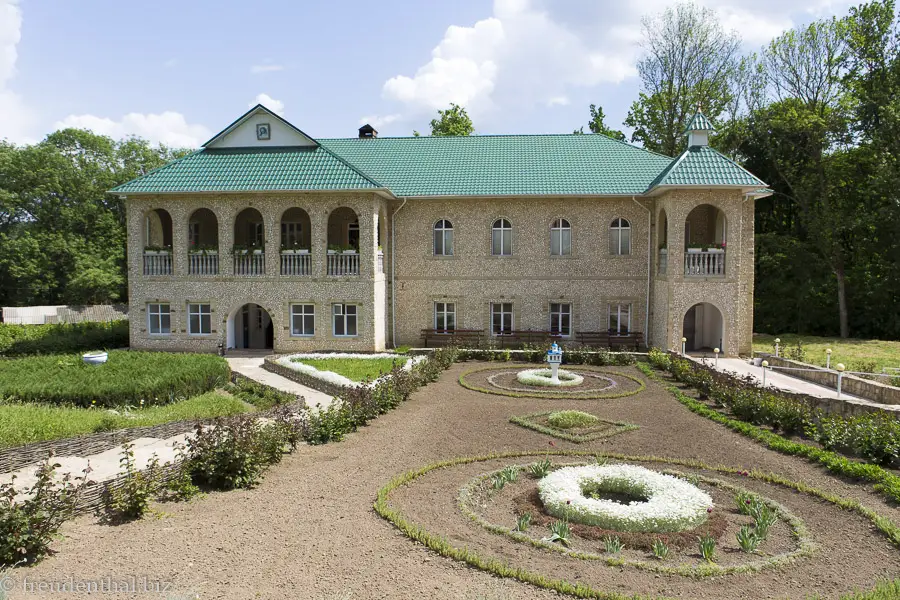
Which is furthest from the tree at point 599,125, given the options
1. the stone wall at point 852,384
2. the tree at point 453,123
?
the stone wall at point 852,384

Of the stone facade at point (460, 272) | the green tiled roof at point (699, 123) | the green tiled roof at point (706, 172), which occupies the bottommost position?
the stone facade at point (460, 272)

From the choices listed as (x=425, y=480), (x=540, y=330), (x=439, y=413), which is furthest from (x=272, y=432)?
(x=540, y=330)

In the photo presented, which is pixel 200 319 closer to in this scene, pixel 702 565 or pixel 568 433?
pixel 568 433

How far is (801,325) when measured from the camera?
116 feet

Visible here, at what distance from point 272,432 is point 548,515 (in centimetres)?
478

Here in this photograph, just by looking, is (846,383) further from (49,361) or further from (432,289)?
(49,361)

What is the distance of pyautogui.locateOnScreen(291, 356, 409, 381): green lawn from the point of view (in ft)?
60.9

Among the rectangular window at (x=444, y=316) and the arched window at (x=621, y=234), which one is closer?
the arched window at (x=621, y=234)

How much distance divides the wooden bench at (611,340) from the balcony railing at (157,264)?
15.9 m

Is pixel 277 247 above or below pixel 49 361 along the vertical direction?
above

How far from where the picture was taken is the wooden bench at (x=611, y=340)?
2389 centimetres

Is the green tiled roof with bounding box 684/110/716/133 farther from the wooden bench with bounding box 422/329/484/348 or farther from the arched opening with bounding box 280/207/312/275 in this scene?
the arched opening with bounding box 280/207/312/275

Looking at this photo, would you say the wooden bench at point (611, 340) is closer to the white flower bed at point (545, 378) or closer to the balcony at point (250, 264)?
the white flower bed at point (545, 378)

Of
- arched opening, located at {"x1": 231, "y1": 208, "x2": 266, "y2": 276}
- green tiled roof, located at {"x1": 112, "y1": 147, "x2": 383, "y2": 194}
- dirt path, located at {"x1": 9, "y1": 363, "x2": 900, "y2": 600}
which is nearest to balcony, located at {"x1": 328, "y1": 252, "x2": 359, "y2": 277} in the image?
green tiled roof, located at {"x1": 112, "y1": 147, "x2": 383, "y2": 194}
